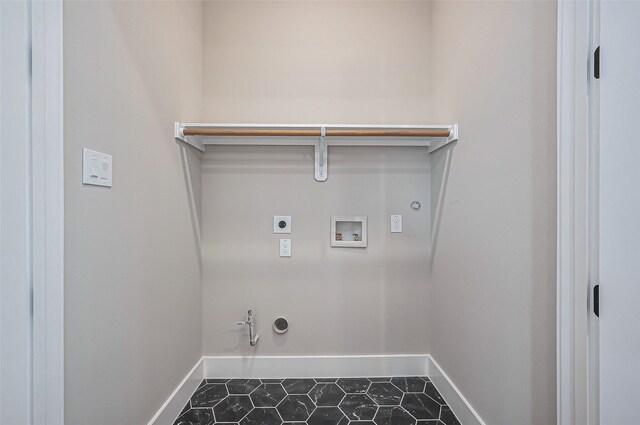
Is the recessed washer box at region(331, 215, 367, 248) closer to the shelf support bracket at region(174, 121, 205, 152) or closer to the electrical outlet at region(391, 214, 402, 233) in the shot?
the electrical outlet at region(391, 214, 402, 233)

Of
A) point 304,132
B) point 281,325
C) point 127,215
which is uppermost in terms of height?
point 304,132

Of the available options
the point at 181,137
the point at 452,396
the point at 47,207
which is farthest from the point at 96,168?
Result: the point at 452,396

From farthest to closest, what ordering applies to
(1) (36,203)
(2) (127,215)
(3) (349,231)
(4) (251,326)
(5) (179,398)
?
(3) (349,231), (4) (251,326), (5) (179,398), (2) (127,215), (1) (36,203)

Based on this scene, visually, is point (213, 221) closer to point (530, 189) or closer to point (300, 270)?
point (300, 270)

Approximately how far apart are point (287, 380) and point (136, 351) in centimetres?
102

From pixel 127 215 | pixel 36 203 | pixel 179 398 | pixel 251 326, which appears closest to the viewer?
pixel 36 203

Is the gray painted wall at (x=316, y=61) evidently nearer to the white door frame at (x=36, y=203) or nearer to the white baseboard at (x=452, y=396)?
the white door frame at (x=36, y=203)

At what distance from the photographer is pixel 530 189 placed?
3.30ft

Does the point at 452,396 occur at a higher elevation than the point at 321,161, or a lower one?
lower

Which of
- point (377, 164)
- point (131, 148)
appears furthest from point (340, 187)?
point (131, 148)

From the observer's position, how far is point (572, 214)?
0.82 meters

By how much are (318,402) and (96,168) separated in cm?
160

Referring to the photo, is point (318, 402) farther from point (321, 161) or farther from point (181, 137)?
point (181, 137)

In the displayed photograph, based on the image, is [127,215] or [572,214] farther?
[127,215]
